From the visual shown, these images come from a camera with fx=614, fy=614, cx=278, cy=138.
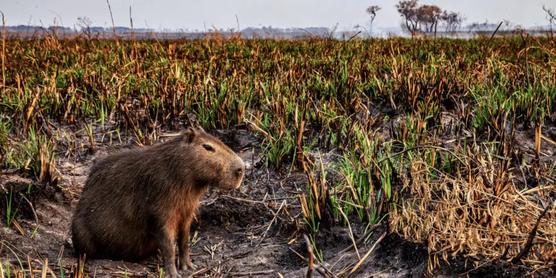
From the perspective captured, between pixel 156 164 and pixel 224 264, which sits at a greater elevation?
pixel 156 164

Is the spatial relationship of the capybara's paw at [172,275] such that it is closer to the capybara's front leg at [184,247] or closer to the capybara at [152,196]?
the capybara at [152,196]

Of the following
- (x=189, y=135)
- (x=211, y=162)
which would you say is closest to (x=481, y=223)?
(x=211, y=162)

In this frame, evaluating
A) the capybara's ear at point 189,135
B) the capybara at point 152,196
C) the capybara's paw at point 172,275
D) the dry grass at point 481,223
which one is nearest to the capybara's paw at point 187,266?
the capybara at point 152,196

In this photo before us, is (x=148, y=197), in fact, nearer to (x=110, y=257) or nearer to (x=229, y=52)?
(x=110, y=257)

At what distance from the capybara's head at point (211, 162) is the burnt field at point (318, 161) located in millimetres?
543

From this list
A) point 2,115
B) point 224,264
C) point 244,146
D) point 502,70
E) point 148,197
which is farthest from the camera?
point 502,70

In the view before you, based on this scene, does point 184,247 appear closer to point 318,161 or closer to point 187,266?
point 187,266

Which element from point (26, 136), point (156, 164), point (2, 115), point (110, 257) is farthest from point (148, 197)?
point (2, 115)

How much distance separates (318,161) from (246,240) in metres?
0.99

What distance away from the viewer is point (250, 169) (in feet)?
15.6

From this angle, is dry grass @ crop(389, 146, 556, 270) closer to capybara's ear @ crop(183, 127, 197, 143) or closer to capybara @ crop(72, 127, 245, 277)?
capybara @ crop(72, 127, 245, 277)

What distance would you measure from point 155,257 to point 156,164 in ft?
2.36

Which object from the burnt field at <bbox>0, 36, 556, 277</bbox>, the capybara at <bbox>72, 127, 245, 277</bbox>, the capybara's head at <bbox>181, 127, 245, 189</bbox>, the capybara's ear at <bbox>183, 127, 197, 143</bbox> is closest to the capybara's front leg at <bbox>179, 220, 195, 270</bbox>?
the capybara at <bbox>72, 127, 245, 277</bbox>

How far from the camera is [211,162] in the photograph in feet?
11.2
